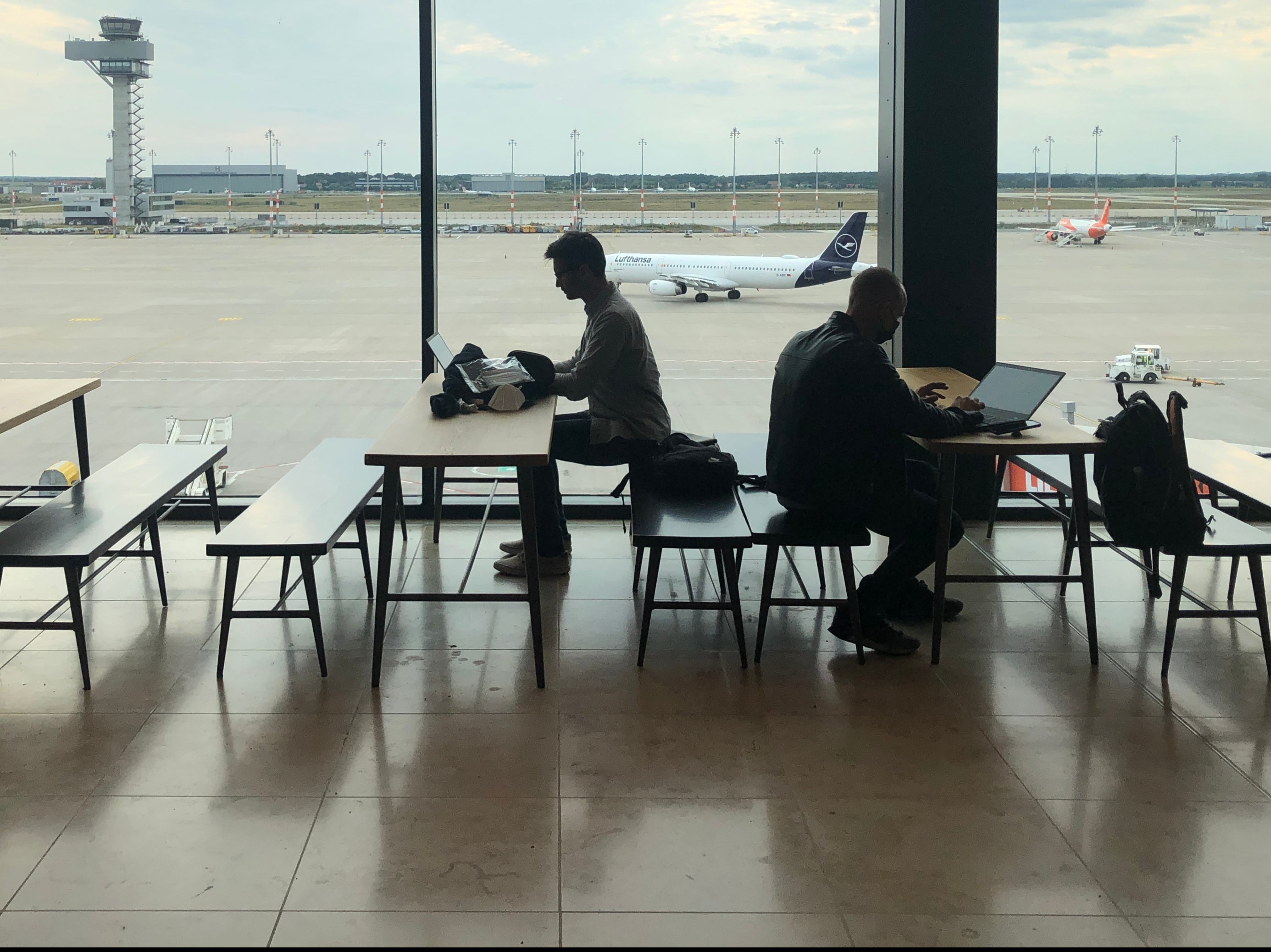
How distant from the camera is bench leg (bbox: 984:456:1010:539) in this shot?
15.3 feet

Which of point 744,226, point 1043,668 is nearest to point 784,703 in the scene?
point 1043,668

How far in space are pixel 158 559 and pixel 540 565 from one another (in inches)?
56.6

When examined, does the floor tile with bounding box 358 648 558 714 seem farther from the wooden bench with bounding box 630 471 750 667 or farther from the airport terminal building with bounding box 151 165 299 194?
the airport terminal building with bounding box 151 165 299 194

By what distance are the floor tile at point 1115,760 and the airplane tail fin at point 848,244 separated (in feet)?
7.53

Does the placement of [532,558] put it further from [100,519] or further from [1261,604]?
[1261,604]

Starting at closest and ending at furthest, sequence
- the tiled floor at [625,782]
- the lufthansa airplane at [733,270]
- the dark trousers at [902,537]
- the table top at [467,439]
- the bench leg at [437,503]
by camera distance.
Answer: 1. the tiled floor at [625,782]
2. the table top at [467,439]
3. the dark trousers at [902,537]
4. the bench leg at [437,503]
5. the lufthansa airplane at [733,270]

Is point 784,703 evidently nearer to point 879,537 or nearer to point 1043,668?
point 1043,668

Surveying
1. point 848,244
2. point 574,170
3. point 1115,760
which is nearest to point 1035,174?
point 848,244

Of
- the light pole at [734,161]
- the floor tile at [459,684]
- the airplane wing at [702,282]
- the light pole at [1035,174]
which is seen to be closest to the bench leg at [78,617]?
the floor tile at [459,684]

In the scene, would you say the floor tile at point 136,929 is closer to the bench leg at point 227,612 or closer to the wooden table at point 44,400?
the bench leg at point 227,612

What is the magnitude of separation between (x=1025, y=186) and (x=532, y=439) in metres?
3.11

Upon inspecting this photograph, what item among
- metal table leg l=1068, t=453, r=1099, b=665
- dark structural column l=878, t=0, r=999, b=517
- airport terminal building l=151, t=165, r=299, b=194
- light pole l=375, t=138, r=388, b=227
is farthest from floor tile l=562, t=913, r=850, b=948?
airport terminal building l=151, t=165, r=299, b=194

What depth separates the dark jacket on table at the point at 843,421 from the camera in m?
3.32

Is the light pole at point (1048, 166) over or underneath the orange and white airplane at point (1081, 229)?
over
